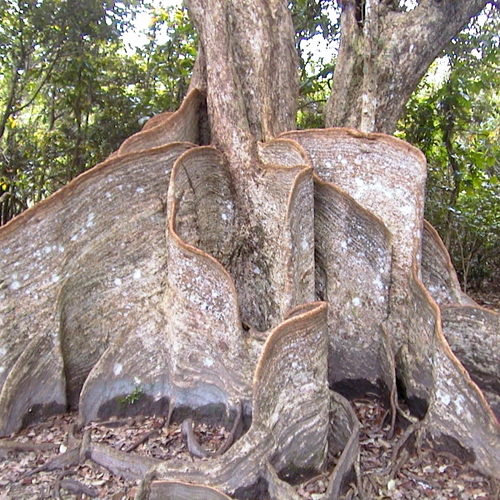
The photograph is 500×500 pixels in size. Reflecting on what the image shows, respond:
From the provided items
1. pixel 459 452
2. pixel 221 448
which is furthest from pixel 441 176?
pixel 221 448

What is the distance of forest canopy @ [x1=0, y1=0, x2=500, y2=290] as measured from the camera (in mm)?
6238

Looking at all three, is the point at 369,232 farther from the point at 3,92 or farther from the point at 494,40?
the point at 3,92

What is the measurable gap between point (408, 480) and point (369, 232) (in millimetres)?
1628

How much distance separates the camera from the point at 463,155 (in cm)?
699

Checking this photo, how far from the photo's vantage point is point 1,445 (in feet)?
11.2

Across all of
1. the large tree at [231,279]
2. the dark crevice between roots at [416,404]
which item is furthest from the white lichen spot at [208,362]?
the dark crevice between roots at [416,404]

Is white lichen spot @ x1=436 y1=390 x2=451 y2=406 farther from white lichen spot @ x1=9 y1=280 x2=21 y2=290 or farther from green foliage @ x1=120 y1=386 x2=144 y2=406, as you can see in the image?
white lichen spot @ x1=9 y1=280 x2=21 y2=290

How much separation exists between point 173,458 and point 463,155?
17.9 ft

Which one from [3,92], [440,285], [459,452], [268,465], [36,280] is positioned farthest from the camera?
[3,92]

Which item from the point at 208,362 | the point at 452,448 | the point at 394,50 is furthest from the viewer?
the point at 394,50

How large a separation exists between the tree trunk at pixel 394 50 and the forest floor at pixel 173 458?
255 cm

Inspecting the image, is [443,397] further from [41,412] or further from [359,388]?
[41,412]

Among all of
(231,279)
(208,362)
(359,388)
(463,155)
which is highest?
(463,155)

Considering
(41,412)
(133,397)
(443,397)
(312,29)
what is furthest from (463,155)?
(41,412)
